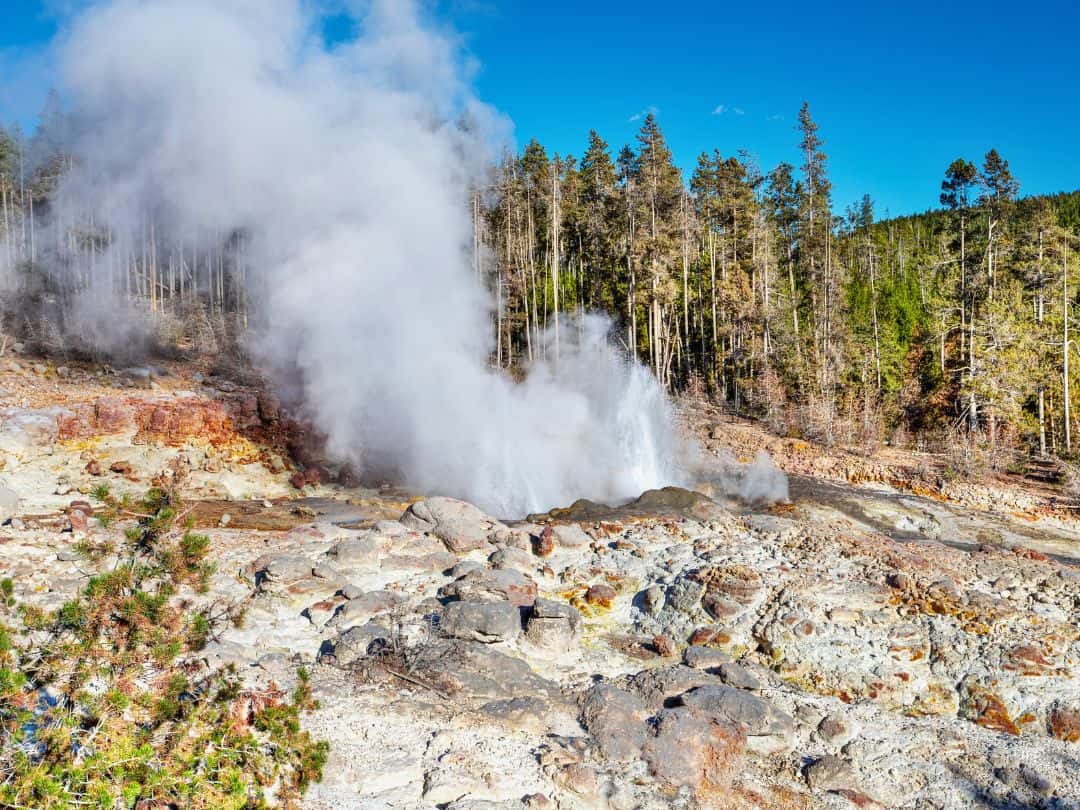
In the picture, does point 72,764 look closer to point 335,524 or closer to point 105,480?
point 335,524

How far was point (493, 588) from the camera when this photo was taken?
26.9 feet

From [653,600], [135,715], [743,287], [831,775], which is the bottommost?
[831,775]

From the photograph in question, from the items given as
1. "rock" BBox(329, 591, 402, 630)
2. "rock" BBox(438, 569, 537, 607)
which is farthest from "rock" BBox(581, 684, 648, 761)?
"rock" BBox(329, 591, 402, 630)

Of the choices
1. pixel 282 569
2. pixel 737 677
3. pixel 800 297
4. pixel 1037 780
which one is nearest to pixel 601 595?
pixel 737 677

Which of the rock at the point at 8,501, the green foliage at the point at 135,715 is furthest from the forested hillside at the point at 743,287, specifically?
the green foliage at the point at 135,715

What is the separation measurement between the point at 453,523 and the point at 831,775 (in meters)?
6.12

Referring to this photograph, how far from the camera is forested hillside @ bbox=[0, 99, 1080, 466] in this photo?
2034cm

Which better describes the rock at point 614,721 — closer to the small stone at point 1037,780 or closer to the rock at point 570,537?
the small stone at point 1037,780

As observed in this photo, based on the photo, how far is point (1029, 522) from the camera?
44.7 ft

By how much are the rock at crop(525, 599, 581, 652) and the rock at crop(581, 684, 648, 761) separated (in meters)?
0.96

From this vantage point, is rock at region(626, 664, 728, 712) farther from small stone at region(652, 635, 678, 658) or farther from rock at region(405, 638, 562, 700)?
rock at region(405, 638, 562, 700)

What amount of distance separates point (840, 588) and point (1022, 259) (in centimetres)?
2411

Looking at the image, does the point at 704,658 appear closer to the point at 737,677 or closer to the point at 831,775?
the point at 737,677

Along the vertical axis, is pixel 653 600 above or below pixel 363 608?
below
